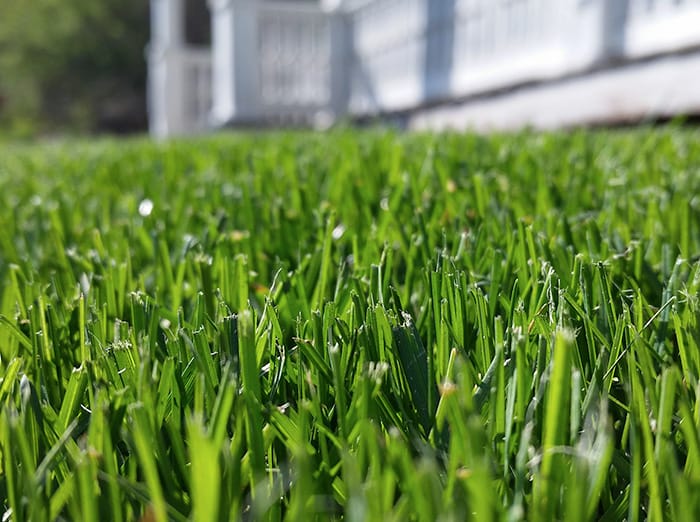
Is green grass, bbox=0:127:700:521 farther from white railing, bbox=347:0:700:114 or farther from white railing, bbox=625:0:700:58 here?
white railing, bbox=347:0:700:114

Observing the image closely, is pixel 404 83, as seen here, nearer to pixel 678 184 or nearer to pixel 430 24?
pixel 430 24

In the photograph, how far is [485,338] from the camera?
614 millimetres

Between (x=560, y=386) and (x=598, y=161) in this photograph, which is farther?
(x=598, y=161)

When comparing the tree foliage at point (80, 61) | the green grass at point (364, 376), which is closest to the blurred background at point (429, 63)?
the green grass at point (364, 376)

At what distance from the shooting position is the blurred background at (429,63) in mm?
3896

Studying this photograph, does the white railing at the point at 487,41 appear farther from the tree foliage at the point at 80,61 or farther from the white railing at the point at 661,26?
the tree foliage at the point at 80,61

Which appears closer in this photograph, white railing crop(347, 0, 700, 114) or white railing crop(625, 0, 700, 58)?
white railing crop(625, 0, 700, 58)

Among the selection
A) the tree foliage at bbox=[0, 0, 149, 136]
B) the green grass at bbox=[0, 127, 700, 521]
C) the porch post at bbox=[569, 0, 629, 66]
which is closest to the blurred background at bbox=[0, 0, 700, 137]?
the porch post at bbox=[569, 0, 629, 66]

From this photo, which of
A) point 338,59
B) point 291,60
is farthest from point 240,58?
point 338,59

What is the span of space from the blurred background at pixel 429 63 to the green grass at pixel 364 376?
2.97 meters

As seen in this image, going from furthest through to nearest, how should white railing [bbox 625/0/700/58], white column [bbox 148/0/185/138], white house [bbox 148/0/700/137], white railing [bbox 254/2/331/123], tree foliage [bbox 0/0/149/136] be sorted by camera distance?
tree foliage [bbox 0/0/149/136] < white column [bbox 148/0/185/138] < white railing [bbox 254/2/331/123] < white house [bbox 148/0/700/137] < white railing [bbox 625/0/700/58]

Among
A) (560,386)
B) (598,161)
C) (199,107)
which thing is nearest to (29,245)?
(560,386)

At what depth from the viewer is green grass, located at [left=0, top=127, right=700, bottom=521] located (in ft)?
1.40

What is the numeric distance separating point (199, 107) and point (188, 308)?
33.9 feet
